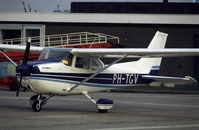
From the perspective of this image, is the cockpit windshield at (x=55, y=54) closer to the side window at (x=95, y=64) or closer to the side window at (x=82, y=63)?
the side window at (x=82, y=63)

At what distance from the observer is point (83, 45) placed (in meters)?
33.0

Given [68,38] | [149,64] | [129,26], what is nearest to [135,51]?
[149,64]

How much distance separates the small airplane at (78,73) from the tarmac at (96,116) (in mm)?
565

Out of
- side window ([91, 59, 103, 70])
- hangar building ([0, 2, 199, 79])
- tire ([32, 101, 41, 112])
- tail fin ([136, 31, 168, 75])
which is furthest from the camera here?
hangar building ([0, 2, 199, 79])

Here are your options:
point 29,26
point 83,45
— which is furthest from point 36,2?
point 83,45

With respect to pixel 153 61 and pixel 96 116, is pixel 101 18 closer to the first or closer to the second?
pixel 153 61

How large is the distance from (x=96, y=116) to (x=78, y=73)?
1820 mm

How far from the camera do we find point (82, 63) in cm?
1753

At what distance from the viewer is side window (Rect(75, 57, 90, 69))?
17359mm

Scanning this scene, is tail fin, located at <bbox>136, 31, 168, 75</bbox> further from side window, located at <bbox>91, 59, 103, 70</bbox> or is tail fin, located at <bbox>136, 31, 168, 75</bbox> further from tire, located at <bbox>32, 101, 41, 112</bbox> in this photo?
tire, located at <bbox>32, 101, 41, 112</bbox>

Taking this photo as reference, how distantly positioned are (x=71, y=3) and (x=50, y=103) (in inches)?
918

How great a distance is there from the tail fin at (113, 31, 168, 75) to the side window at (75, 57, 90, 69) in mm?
2011

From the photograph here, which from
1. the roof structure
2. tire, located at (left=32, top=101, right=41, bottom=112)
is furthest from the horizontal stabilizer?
the roof structure

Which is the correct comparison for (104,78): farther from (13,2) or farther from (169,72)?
(13,2)
